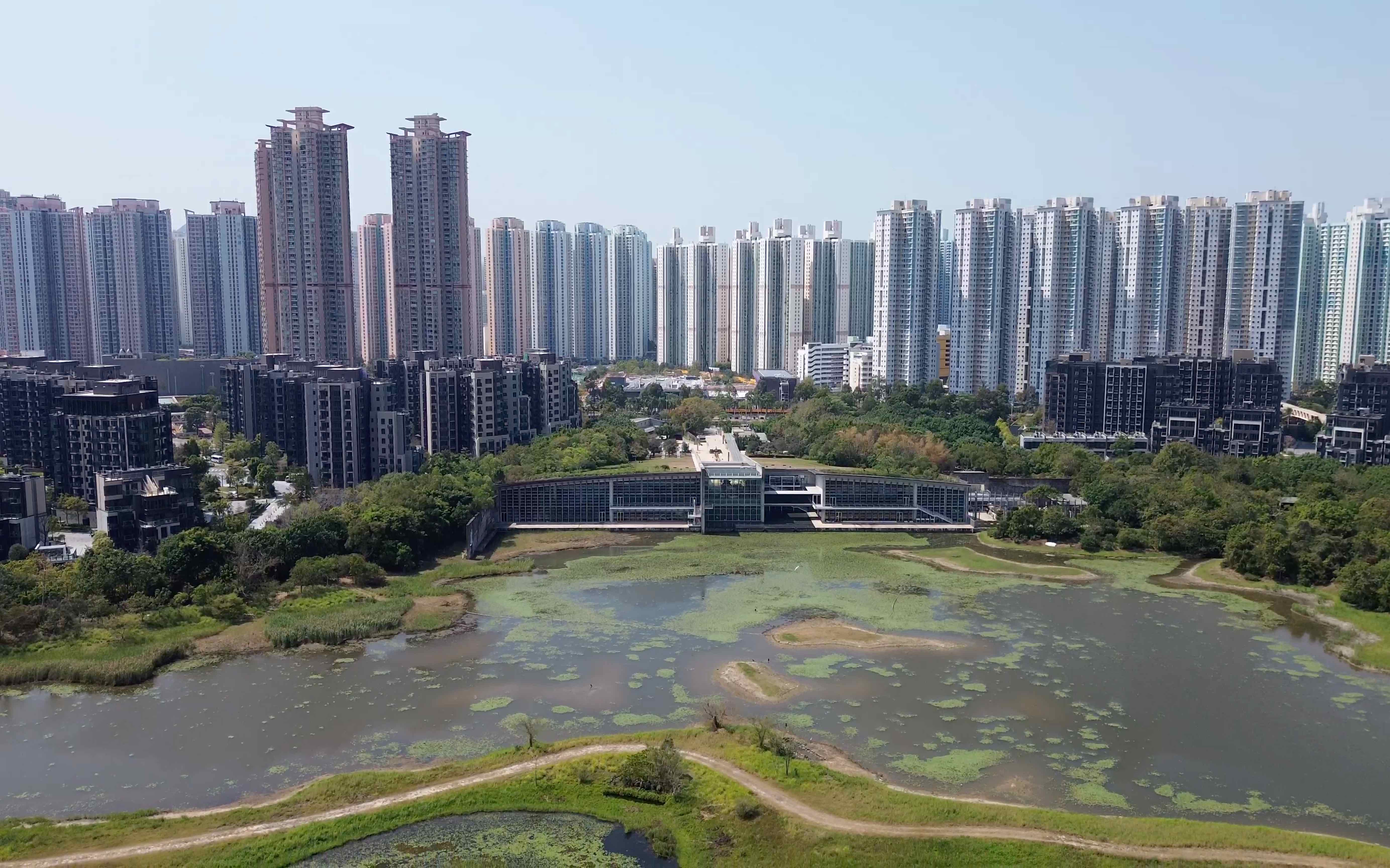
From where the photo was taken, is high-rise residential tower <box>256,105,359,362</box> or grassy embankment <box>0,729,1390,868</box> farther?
high-rise residential tower <box>256,105,359,362</box>

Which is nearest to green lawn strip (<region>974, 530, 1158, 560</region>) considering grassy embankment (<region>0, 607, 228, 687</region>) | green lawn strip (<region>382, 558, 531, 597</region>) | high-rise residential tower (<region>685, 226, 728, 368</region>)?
green lawn strip (<region>382, 558, 531, 597</region>)

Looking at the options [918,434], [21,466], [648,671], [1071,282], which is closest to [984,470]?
[918,434]

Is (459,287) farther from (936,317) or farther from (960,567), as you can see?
(960,567)

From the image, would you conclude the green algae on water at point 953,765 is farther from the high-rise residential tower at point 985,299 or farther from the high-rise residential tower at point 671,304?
the high-rise residential tower at point 671,304

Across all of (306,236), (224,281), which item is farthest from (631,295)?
(306,236)

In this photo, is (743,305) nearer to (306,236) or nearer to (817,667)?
(306,236)

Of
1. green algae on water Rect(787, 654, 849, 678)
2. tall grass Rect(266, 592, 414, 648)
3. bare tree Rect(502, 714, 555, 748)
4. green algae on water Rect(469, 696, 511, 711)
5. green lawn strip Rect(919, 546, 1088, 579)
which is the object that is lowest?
bare tree Rect(502, 714, 555, 748)

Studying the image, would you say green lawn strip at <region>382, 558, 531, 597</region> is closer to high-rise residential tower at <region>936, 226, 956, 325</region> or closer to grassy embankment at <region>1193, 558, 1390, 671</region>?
grassy embankment at <region>1193, 558, 1390, 671</region>
